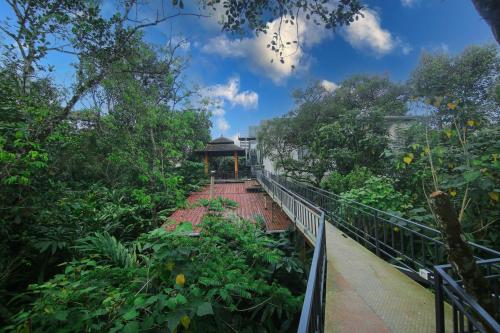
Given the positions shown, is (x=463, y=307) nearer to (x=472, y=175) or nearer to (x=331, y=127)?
(x=472, y=175)

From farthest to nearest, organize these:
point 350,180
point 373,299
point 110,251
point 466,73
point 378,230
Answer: point 466,73, point 350,180, point 378,230, point 110,251, point 373,299

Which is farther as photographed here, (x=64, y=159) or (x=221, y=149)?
(x=221, y=149)

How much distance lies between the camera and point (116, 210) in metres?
9.51

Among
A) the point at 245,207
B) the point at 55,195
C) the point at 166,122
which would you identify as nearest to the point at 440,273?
the point at 55,195

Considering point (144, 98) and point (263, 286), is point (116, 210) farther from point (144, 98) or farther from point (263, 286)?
point (263, 286)

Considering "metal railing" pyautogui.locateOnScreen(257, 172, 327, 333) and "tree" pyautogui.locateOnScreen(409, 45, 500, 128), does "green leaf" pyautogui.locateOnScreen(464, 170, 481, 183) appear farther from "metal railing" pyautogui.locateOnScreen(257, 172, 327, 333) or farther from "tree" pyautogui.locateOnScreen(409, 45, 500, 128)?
"tree" pyautogui.locateOnScreen(409, 45, 500, 128)

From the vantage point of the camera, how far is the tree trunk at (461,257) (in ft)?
6.45

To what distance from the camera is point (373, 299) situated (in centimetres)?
335

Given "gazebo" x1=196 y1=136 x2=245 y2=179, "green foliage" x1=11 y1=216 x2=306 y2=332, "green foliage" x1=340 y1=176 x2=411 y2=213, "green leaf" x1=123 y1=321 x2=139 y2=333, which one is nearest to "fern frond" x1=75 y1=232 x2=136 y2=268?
"green foliage" x1=11 y1=216 x2=306 y2=332

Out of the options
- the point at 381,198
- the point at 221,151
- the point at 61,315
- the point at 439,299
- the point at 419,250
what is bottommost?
the point at 419,250

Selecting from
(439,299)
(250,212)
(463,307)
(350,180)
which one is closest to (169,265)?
(439,299)

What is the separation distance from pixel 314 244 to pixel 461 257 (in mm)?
3735

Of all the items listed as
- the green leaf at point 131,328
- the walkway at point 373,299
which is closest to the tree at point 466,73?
the walkway at point 373,299

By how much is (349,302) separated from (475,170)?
2.94 meters
